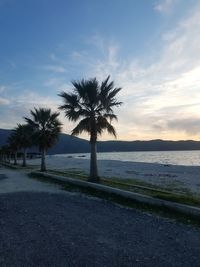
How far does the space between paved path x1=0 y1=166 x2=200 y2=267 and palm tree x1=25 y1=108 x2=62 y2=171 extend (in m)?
23.4

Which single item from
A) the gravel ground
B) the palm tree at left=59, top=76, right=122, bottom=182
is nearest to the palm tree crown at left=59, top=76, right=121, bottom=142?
the palm tree at left=59, top=76, right=122, bottom=182

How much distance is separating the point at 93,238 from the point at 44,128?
1108 inches

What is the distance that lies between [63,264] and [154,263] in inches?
68.3

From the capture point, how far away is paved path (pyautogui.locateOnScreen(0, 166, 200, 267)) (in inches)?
222

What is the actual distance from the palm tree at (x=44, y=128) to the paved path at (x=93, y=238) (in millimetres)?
23361

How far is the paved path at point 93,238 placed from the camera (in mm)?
5629

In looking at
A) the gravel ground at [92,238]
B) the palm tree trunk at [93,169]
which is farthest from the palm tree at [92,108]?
the gravel ground at [92,238]

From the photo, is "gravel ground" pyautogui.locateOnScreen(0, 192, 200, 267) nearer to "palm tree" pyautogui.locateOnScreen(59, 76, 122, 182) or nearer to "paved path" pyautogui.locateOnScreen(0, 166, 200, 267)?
"paved path" pyautogui.locateOnScreen(0, 166, 200, 267)

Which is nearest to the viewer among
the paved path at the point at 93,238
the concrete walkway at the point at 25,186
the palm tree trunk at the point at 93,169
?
the paved path at the point at 93,238

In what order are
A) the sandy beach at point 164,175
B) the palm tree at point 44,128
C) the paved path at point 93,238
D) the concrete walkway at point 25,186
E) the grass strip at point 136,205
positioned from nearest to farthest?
the paved path at point 93,238 → the grass strip at point 136,205 → the concrete walkway at point 25,186 → the sandy beach at point 164,175 → the palm tree at point 44,128

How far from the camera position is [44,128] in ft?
112

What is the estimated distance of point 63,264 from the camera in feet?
17.7

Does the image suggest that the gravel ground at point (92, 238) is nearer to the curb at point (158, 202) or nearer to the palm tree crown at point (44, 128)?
the curb at point (158, 202)

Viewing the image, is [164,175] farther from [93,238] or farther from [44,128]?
[93,238]
